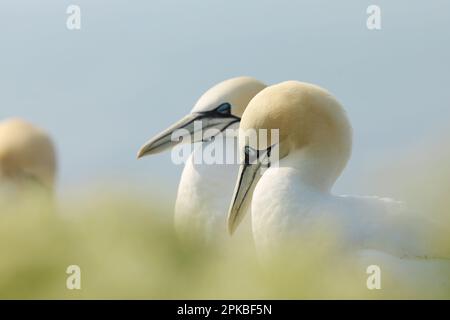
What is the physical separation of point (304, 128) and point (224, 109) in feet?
4.26

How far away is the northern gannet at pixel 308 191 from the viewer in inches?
127

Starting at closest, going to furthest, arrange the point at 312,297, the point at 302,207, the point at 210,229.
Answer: the point at 312,297 < the point at 302,207 < the point at 210,229

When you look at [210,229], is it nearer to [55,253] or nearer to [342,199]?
[342,199]

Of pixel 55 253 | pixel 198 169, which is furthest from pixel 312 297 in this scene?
pixel 198 169

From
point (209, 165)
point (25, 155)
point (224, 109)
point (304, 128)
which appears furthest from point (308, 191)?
point (25, 155)

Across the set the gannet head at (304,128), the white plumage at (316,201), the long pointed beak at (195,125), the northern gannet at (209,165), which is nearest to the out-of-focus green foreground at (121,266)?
the white plumage at (316,201)

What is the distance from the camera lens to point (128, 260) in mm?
1694

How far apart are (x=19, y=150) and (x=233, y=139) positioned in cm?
137

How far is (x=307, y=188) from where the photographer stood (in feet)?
11.5

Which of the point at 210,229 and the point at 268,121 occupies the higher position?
the point at 268,121

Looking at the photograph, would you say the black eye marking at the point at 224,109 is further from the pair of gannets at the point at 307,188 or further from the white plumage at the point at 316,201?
the white plumage at the point at 316,201

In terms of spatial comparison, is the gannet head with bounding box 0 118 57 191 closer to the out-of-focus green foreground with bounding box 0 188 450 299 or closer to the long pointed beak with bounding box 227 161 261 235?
the long pointed beak with bounding box 227 161 261 235

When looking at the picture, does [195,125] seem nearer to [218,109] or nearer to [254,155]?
[218,109]

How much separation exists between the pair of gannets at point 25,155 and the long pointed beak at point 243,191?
1386mm
